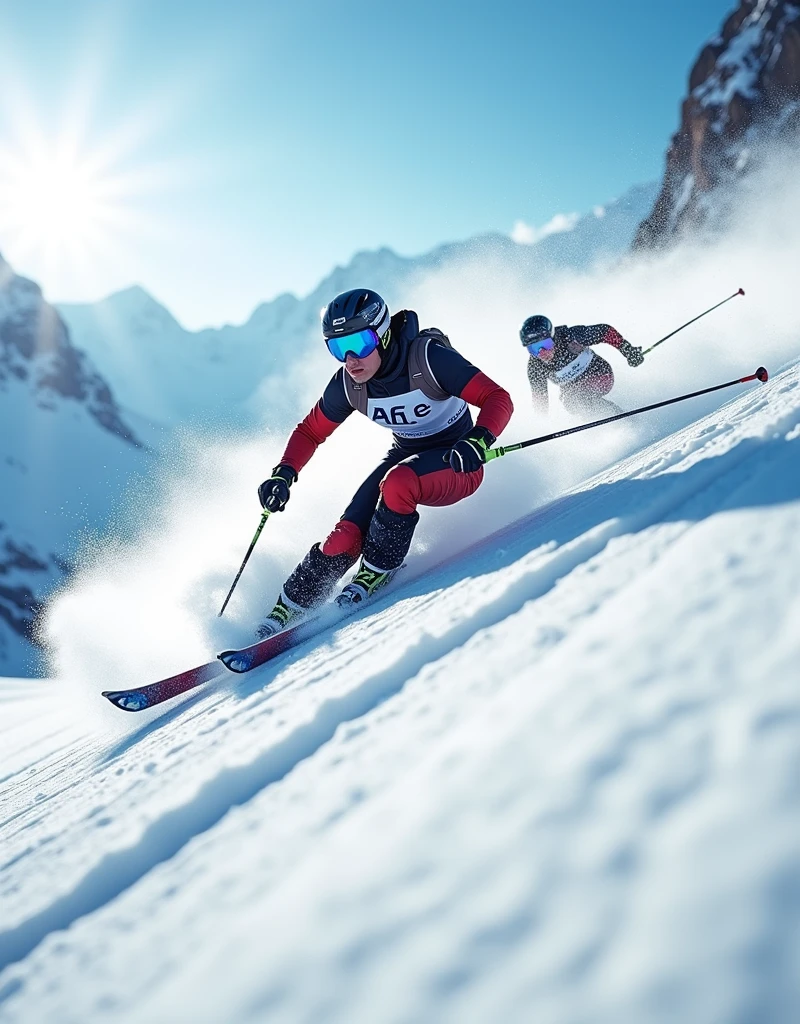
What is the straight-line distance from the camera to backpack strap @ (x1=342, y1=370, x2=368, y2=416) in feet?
14.4

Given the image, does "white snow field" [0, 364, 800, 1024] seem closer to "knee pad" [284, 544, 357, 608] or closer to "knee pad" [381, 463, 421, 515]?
"knee pad" [381, 463, 421, 515]

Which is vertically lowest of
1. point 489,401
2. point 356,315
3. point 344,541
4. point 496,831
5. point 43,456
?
point 496,831

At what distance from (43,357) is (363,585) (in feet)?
401

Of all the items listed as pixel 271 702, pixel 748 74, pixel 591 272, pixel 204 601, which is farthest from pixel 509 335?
pixel 748 74

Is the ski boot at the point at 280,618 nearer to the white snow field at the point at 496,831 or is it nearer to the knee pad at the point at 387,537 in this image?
the knee pad at the point at 387,537

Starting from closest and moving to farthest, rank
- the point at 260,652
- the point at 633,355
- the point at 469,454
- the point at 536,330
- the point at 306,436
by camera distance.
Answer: the point at 260,652, the point at 469,454, the point at 306,436, the point at 536,330, the point at 633,355

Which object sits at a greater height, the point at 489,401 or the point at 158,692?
the point at 489,401

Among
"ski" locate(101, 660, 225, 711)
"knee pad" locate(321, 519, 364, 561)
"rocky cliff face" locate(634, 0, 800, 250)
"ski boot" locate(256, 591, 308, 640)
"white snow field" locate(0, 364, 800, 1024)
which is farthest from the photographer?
"rocky cliff face" locate(634, 0, 800, 250)

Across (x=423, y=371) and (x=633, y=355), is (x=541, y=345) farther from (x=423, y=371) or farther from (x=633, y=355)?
(x=423, y=371)

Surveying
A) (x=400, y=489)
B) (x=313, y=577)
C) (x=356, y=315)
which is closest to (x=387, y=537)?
(x=400, y=489)

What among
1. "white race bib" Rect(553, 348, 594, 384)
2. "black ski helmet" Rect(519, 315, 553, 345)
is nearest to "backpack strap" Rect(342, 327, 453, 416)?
"black ski helmet" Rect(519, 315, 553, 345)

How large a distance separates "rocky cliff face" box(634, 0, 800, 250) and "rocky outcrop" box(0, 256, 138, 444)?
304 feet

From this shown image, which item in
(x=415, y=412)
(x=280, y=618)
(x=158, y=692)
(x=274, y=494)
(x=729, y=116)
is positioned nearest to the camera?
(x=158, y=692)

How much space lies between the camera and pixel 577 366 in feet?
23.4
